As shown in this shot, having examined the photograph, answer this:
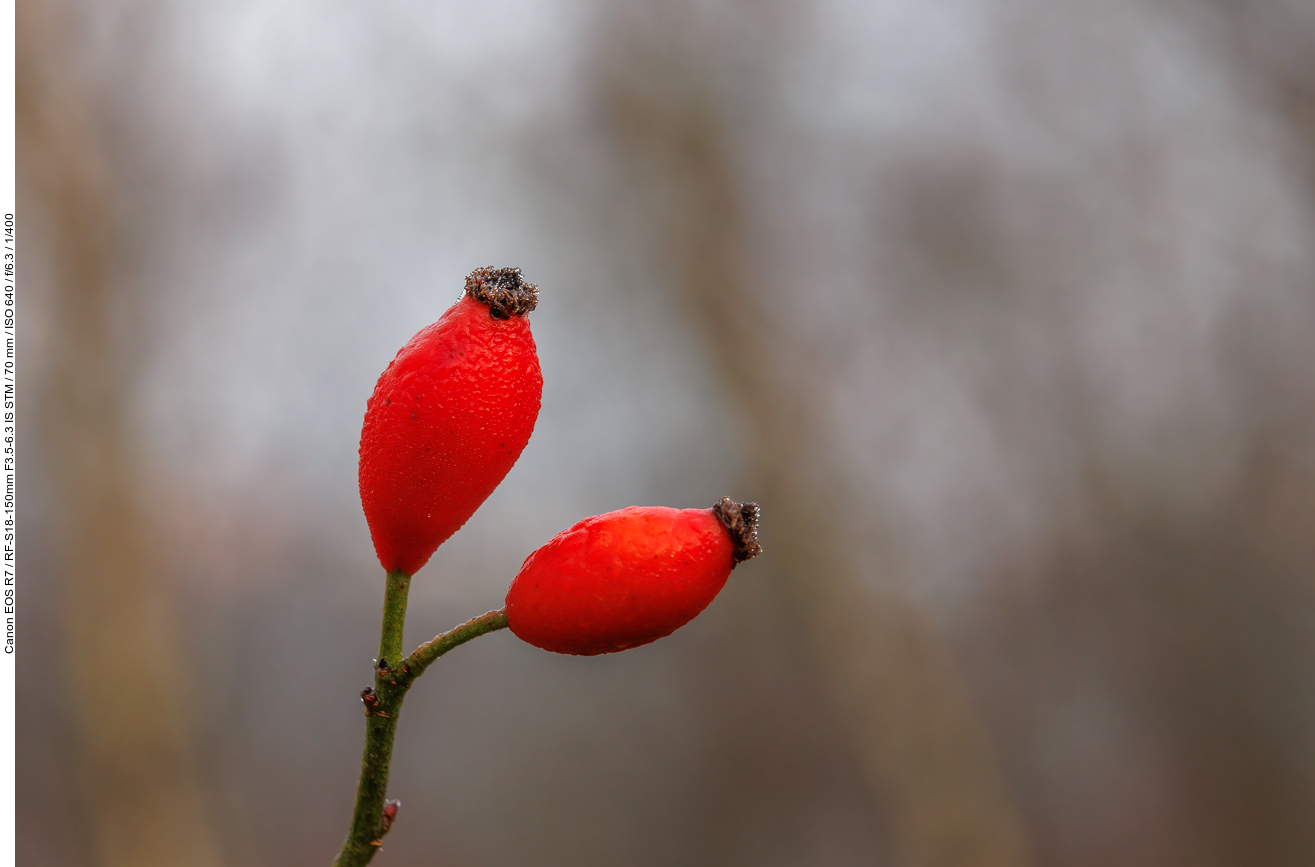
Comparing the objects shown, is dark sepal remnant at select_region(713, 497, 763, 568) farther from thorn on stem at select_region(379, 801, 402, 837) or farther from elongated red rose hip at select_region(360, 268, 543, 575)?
thorn on stem at select_region(379, 801, 402, 837)

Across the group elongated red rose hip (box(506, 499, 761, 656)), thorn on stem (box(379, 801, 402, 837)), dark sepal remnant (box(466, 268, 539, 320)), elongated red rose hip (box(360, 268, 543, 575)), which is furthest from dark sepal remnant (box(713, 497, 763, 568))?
thorn on stem (box(379, 801, 402, 837))

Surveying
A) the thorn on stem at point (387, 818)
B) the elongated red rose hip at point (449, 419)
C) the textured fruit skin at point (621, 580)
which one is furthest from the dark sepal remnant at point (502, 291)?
the thorn on stem at point (387, 818)

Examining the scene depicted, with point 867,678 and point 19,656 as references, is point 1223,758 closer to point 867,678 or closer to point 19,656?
point 867,678

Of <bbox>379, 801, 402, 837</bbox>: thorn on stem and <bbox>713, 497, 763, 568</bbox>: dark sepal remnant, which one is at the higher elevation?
<bbox>713, 497, 763, 568</bbox>: dark sepal remnant

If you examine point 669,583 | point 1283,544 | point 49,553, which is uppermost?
point 49,553

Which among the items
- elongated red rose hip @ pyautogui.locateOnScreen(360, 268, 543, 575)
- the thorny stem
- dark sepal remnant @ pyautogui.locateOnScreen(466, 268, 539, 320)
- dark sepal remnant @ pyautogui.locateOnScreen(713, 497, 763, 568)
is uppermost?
dark sepal remnant @ pyautogui.locateOnScreen(466, 268, 539, 320)

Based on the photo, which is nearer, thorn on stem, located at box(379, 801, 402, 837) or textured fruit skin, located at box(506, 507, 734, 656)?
textured fruit skin, located at box(506, 507, 734, 656)

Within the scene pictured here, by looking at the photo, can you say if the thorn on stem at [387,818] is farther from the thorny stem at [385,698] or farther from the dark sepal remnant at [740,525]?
the dark sepal remnant at [740,525]

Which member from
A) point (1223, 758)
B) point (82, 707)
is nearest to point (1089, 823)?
point (1223, 758)
